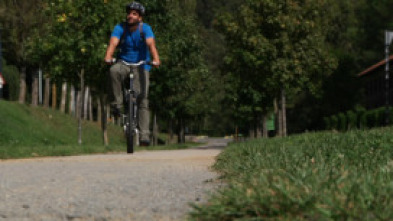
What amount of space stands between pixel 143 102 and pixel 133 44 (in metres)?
1.02

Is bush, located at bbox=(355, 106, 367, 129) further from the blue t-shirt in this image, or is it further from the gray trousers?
the blue t-shirt

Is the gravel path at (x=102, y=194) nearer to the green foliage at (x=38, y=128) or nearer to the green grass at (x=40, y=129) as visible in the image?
the green grass at (x=40, y=129)

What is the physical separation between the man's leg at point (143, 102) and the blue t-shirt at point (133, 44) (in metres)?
0.16

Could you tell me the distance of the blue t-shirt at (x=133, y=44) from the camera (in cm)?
1134

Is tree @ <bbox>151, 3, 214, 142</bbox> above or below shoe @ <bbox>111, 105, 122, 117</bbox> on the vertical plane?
above

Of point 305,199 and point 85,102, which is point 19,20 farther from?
point 305,199

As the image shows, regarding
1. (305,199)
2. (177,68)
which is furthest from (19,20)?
(305,199)

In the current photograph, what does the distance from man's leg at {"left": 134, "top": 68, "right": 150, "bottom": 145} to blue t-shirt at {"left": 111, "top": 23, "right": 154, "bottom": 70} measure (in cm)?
16

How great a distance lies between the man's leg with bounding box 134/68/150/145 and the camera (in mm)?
11555

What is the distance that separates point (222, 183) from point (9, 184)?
6.12 feet

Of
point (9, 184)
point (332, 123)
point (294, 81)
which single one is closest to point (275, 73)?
point (294, 81)

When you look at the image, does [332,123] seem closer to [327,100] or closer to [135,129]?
[327,100]

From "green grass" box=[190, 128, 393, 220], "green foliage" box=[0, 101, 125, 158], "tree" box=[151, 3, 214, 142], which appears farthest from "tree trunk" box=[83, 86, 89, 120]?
"green grass" box=[190, 128, 393, 220]

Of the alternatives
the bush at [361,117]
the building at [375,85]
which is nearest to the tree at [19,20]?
the bush at [361,117]
